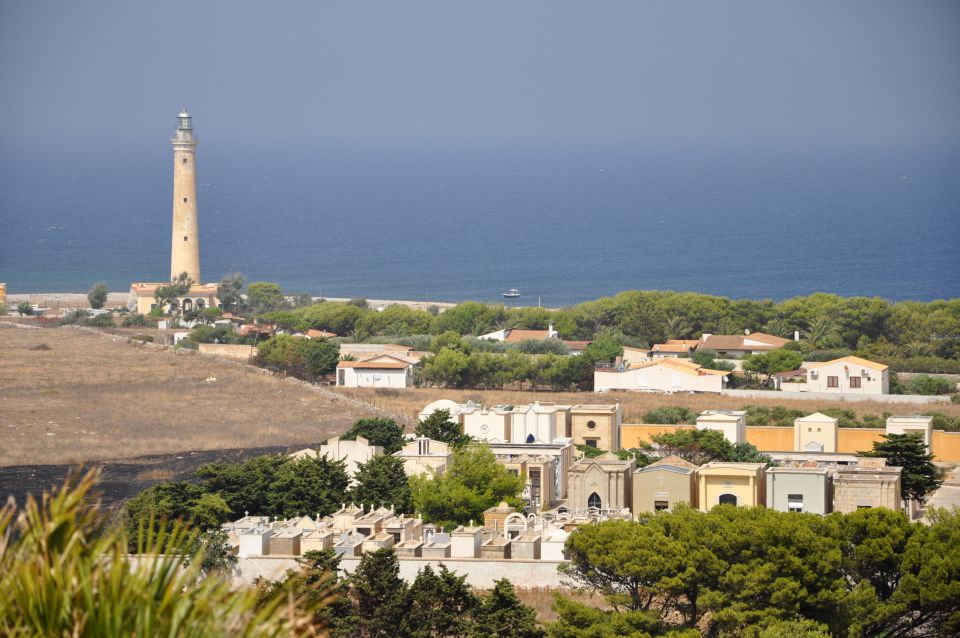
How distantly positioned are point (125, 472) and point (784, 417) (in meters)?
14.9

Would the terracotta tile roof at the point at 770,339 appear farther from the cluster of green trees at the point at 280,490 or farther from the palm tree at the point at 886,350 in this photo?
the cluster of green trees at the point at 280,490

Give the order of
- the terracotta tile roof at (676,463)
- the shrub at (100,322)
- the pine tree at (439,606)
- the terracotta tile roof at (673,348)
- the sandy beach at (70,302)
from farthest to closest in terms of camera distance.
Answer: the sandy beach at (70,302) → the shrub at (100,322) → the terracotta tile roof at (673,348) → the terracotta tile roof at (676,463) → the pine tree at (439,606)

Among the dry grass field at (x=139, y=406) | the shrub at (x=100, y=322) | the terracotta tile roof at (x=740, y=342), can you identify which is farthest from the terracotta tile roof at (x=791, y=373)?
the shrub at (x=100, y=322)

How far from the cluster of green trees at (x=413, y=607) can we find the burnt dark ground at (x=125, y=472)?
309 inches

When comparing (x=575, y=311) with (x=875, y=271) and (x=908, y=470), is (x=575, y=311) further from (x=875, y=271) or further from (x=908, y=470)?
(x=875, y=271)

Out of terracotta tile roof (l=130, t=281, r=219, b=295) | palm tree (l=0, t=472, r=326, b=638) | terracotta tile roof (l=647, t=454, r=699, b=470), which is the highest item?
terracotta tile roof (l=130, t=281, r=219, b=295)

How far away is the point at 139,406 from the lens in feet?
140

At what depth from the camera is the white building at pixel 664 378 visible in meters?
45.4

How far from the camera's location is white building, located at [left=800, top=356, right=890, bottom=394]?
146 ft

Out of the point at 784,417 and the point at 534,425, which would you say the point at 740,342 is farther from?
the point at 534,425

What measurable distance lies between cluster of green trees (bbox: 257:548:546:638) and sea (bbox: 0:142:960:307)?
68.1m

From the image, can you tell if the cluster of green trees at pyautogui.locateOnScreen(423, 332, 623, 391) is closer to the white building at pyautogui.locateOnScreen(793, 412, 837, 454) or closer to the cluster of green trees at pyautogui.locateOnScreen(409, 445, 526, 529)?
the white building at pyautogui.locateOnScreen(793, 412, 837, 454)

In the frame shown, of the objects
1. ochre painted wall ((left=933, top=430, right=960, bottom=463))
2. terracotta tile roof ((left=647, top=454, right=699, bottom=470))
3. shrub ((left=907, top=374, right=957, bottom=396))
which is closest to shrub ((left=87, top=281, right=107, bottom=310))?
shrub ((left=907, top=374, right=957, bottom=396))

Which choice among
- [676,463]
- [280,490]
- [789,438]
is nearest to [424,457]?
[280,490]
